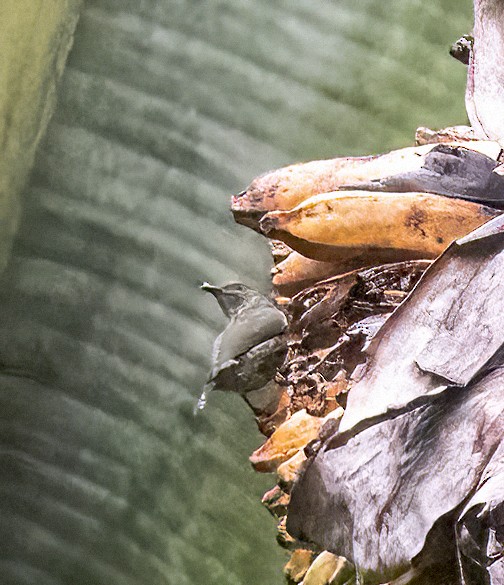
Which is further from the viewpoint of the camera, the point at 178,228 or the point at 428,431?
the point at 178,228

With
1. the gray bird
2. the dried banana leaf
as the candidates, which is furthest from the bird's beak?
the dried banana leaf

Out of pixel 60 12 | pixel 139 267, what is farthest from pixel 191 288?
pixel 60 12

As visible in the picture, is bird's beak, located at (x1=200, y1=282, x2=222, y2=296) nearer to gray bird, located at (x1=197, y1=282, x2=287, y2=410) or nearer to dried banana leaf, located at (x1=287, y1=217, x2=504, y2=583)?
gray bird, located at (x1=197, y1=282, x2=287, y2=410)

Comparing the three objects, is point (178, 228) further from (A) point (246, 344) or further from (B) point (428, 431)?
(B) point (428, 431)

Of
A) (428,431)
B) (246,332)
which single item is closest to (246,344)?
(246,332)

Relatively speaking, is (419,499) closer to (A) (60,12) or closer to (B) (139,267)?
(B) (139,267)

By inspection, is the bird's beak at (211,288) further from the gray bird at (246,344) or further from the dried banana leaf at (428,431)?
the dried banana leaf at (428,431)
